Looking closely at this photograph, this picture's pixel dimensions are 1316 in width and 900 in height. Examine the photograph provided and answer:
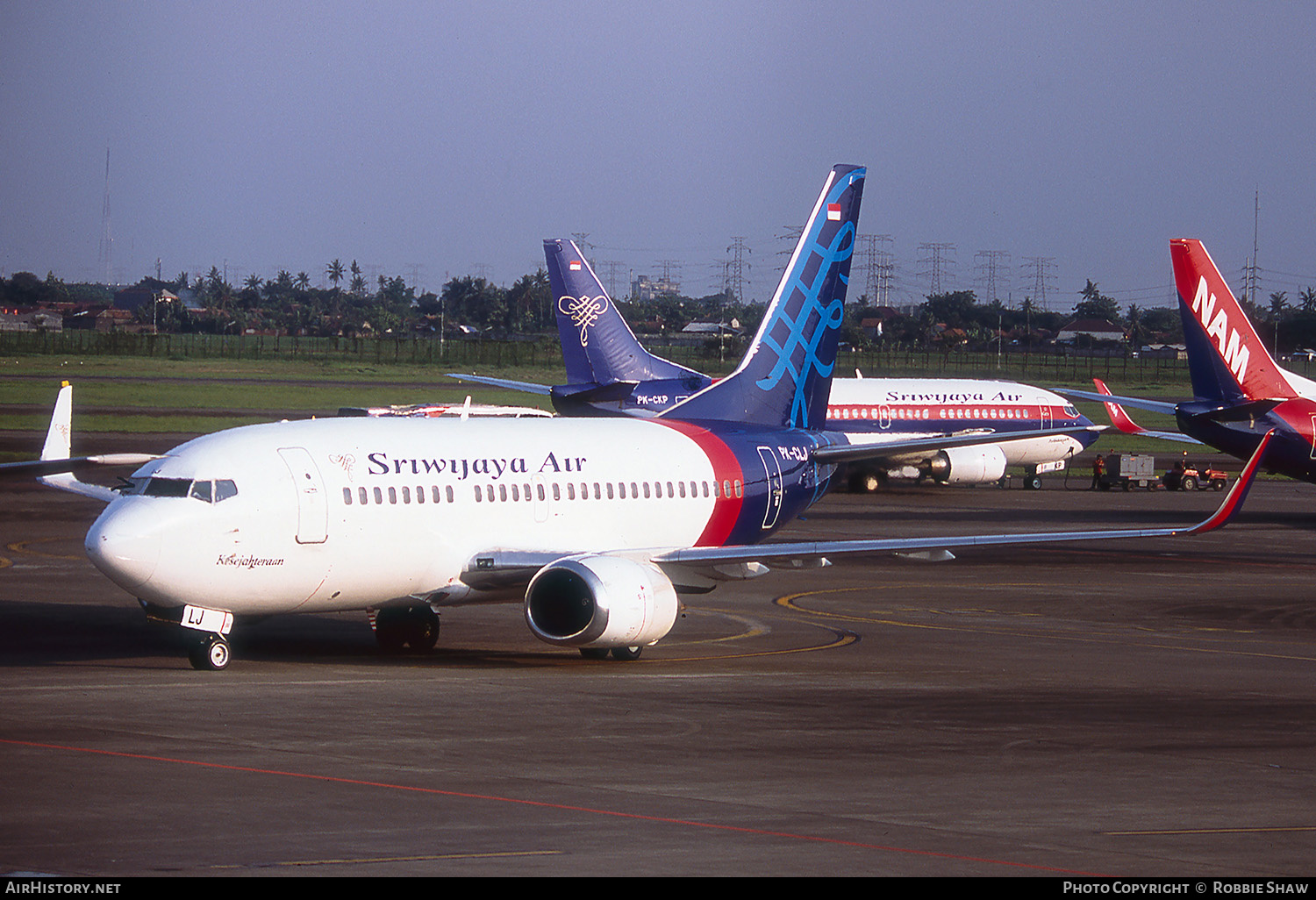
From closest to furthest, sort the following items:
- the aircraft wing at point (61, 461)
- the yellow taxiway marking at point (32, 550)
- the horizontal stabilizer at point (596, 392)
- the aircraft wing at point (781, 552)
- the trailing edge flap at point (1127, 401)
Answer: the aircraft wing at point (781, 552)
the aircraft wing at point (61, 461)
the yellow taxiway marking at point (32, 550)
the trailing edge flap at point (1127, 401)
the horizontal stabilizer at point (596, 392)

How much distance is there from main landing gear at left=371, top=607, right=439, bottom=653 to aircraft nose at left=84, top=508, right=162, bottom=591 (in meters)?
5.97

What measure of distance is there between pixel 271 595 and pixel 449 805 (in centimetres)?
1028

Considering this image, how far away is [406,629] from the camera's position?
30.4m

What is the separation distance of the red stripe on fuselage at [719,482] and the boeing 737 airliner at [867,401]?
2091cm

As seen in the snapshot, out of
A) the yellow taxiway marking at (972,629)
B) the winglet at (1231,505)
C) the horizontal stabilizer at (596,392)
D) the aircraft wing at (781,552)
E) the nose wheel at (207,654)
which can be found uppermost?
the horizontal stabilizer at (596,392)

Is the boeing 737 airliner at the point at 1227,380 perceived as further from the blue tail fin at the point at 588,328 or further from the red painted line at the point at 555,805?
the red painted line at the point at 555,805

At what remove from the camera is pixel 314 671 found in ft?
87.8

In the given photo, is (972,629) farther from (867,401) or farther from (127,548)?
(867,401)

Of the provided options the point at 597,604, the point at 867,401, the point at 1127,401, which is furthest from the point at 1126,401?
the point at 597,604

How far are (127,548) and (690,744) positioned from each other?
950 centimetres

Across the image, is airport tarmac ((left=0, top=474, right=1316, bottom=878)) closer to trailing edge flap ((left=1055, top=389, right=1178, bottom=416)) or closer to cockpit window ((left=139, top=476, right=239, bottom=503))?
cockpit window ((left=139, top=476, right=239, bottom=503))

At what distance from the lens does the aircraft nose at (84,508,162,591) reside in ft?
81.1

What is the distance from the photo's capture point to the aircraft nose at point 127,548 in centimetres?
2473

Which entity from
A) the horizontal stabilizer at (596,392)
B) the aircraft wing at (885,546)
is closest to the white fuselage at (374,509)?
the aircraft wing at (885,546)
